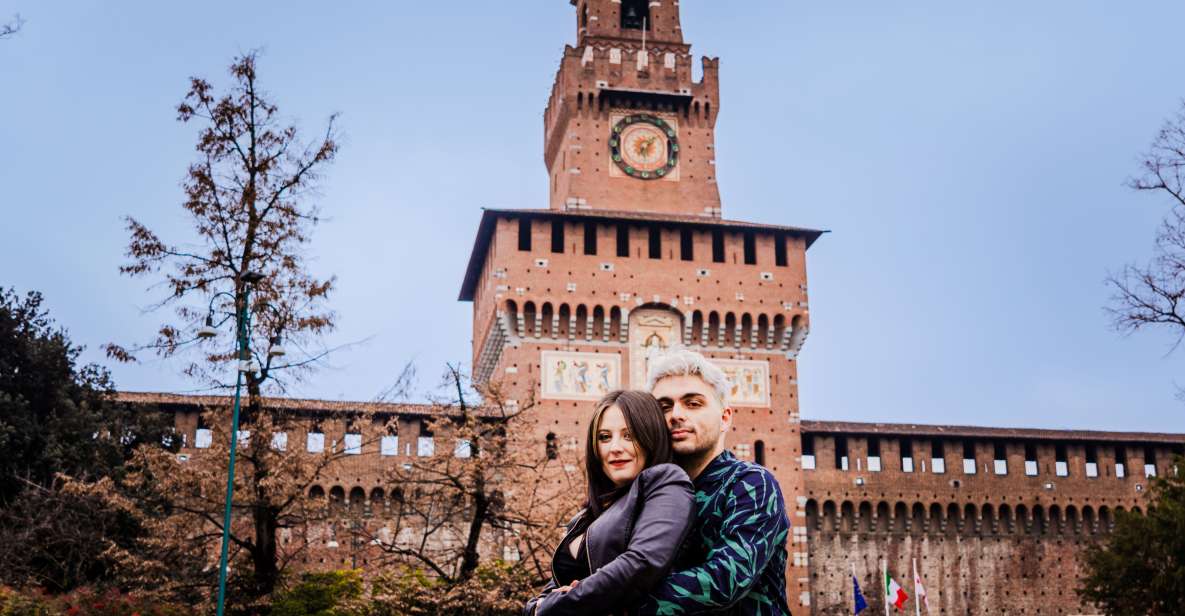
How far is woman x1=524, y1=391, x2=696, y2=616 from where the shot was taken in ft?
13.7

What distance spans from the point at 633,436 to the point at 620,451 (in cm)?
7

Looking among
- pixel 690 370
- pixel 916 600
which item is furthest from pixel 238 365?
pixel 916 600

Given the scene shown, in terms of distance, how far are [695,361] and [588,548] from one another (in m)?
0.81

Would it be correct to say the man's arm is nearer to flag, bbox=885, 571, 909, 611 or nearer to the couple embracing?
the couple embracing

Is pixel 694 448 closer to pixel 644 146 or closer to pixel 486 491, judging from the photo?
pixel 486 491

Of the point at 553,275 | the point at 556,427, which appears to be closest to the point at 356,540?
the point at 556,427

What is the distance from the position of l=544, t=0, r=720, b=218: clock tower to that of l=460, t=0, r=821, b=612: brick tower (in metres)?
0.04

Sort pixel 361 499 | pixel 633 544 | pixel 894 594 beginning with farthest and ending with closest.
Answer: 1. pixel 361 499
2. pixel 894 594
3. pixel 633 544

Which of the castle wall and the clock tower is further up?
the clock tower

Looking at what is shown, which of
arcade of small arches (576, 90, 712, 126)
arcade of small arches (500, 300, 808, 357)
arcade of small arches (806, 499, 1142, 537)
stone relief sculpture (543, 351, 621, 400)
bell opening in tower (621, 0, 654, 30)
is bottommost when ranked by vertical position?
arcade of small arches (806, 499, 1142, 537)

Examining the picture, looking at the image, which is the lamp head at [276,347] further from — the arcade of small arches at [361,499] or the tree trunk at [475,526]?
the arcade of small arches at [361,499]

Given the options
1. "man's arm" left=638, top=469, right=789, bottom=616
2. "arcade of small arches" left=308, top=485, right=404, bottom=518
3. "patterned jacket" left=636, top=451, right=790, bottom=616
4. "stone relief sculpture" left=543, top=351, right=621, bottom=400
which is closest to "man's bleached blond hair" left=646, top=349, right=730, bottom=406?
"patterned jacket" left=636, top=451, right=790, bottom=616

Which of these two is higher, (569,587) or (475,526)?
(475,526)

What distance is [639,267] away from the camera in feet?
123
